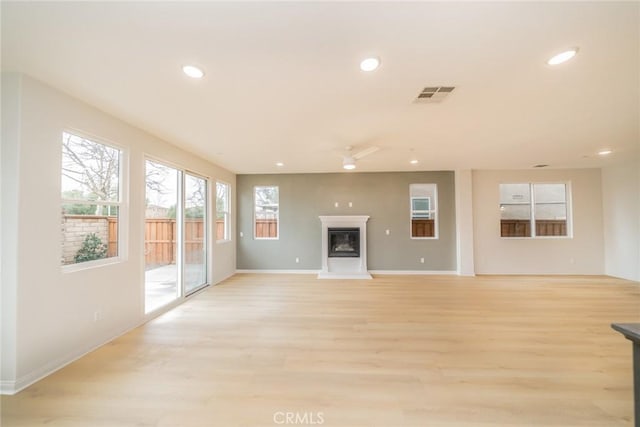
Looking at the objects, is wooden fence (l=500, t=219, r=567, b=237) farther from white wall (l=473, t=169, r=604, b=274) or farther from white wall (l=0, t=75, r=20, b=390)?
white wall (l=0, t=75, r=20, b=390)

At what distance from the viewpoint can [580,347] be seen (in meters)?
2.69

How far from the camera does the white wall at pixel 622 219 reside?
5.37 meters

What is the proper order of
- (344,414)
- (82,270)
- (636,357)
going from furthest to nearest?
(82,270) < (344,414) < (636,357)

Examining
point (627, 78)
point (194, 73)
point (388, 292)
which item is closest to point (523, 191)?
point (388, 292)

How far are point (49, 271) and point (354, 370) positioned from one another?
280 centimetres

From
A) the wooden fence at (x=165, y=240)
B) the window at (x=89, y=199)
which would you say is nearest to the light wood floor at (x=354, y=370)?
the wooden fence at (x=165, y=240)

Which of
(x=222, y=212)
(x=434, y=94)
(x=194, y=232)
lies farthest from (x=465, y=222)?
(x=194, y=232)

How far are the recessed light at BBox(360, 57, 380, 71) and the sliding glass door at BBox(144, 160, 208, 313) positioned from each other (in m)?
3.14

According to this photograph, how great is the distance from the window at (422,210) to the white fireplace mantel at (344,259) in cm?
125

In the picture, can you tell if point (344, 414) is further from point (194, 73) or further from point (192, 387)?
point (194, 73)

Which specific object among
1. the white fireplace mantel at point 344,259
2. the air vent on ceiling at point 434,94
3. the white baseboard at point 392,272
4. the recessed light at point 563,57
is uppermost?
the air vent on ceiling at point 434,94

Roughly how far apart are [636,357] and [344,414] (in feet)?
5.49

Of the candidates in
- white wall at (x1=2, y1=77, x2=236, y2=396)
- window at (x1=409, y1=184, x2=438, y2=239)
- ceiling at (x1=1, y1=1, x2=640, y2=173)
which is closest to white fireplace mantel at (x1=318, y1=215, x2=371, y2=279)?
window at (x1=409, y1=184, x2=438, y2=239)

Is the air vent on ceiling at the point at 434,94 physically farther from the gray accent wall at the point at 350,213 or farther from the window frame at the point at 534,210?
the window frame at the point at 534,210
